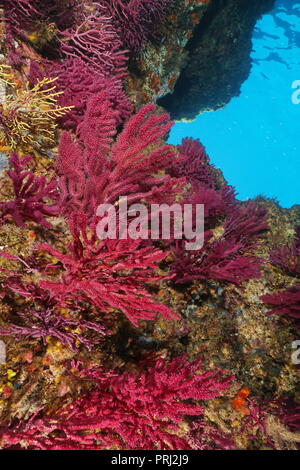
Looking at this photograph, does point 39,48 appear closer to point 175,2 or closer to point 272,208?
point 175,2

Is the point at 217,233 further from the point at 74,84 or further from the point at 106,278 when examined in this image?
the point at 74,84

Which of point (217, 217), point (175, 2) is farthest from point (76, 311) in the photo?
point (175, 2)

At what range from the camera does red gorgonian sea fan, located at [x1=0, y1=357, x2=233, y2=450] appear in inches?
72.4

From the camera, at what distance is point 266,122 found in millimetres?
45750

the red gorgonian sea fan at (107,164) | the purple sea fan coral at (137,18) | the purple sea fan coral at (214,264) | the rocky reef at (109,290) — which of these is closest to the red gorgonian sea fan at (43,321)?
the rocky reef at (109,290)

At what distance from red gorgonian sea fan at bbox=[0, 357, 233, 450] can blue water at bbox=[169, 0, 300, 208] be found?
720cm

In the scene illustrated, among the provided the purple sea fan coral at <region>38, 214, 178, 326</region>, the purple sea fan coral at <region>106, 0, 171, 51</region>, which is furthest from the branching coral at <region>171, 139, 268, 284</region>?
the purple sea fan coral at <region>106, 0, 171, 51</region>

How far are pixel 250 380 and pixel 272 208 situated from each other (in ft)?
14.2

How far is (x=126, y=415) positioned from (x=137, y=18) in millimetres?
6899

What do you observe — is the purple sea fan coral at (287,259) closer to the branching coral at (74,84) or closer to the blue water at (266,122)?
the branching coral at (74,84)

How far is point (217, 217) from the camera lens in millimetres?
5031

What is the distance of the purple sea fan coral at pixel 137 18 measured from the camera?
17.5 ft

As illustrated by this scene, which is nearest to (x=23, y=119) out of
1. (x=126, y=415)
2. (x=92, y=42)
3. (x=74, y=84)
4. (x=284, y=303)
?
(x=74, y=84)

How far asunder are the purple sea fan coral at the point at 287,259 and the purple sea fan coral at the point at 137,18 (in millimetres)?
5033
